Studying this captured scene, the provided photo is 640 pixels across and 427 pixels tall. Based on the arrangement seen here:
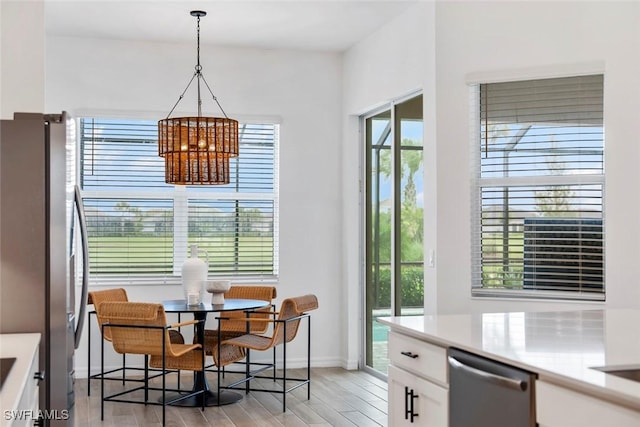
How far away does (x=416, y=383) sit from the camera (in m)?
3.06

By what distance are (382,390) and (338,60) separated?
9.91ft

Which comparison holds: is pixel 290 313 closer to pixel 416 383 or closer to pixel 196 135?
pixel 196 135

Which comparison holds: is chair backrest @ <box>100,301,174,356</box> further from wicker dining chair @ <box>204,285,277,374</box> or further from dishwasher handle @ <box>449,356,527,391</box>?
dishwasher handle @ <box>449,356,527,391</box>

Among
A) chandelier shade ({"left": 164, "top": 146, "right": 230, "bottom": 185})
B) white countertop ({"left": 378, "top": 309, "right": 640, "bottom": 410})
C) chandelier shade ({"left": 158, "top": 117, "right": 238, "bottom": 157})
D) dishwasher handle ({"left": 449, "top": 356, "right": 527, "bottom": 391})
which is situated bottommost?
dishwasher handle ({"left": 449, "top": 356, "right": 527, "bottom": 391})

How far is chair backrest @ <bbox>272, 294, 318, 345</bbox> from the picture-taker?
17.4 feet

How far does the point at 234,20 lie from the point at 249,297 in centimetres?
222

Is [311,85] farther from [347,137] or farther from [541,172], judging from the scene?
[541,172]

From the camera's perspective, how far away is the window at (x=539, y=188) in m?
4.57

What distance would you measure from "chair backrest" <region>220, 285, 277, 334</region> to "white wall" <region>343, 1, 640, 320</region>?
59.8 inches

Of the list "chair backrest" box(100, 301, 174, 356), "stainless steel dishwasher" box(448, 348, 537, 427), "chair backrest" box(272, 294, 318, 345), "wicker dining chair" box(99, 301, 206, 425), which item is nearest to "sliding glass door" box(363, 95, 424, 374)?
"chair backrest" box(272, 294, 318, 345)

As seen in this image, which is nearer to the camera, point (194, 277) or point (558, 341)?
point (558, 341)

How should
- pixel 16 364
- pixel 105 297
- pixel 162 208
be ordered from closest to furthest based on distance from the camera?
pixel 16 364 → pixel 105 297 → pixel 162 208

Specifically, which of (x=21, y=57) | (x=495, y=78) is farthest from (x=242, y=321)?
(x=21, y=57)

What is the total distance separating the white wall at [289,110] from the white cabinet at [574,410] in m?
4.81
